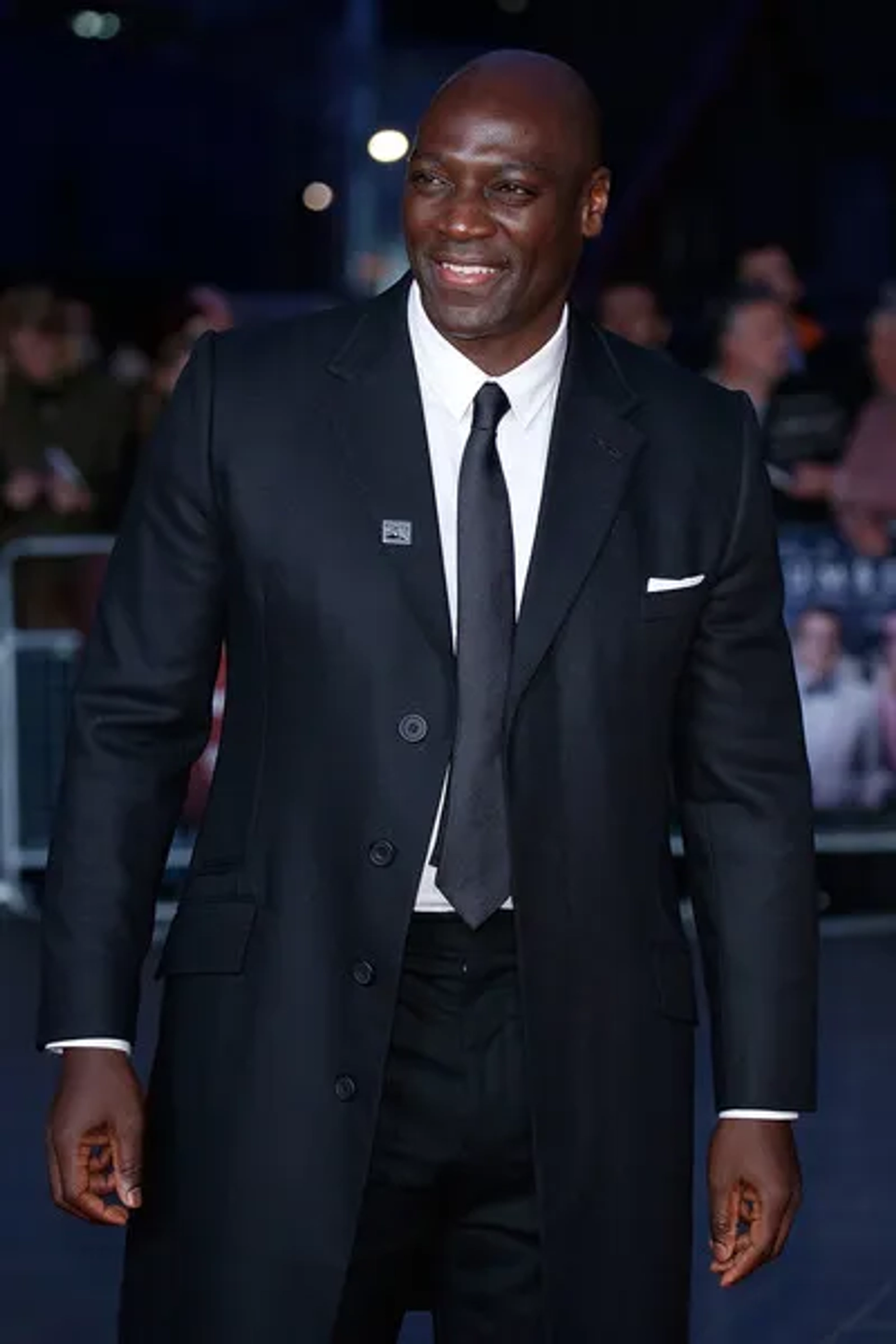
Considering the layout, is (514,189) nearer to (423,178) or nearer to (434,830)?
(423,178)

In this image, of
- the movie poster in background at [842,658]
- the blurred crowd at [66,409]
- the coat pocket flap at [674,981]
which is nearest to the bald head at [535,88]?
the coat pocket flap at [674,981]

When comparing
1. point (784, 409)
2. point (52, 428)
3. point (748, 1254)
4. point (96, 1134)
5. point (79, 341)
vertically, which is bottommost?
point (748, 1254)

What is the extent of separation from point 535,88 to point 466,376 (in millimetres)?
330

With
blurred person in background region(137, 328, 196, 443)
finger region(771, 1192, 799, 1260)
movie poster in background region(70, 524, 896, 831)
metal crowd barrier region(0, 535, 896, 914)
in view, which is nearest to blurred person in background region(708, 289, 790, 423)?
movie poster in background region(70, 524, 896, 831)

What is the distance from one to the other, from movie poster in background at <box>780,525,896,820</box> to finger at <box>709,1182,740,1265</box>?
23.4 feet

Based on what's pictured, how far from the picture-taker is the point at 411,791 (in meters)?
3.48

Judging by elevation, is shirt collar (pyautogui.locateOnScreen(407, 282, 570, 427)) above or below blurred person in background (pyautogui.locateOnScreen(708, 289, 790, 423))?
below

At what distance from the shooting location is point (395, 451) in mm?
3576

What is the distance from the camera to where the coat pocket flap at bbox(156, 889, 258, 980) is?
11.6 feet

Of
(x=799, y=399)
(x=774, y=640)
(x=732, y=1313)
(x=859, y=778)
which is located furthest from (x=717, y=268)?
(x=774, y=640)

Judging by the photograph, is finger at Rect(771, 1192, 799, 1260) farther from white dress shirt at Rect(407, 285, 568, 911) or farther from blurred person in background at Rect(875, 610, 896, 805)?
blurred person in background at Rect(875, 610, 896, 805)

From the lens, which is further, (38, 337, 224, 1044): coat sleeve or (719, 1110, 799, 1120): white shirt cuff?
(719, 1110, 799, 1120): white shirt cuff

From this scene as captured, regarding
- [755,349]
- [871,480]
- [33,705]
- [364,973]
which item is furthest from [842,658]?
[364,973]

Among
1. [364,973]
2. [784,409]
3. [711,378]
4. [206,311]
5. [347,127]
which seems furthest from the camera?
[347,127]
